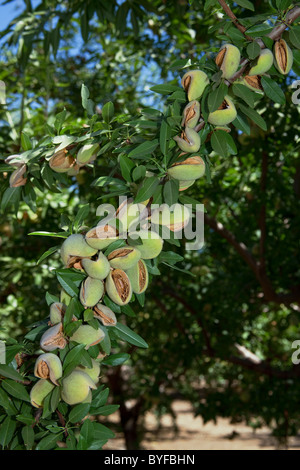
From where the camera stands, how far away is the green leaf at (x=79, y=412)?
3.13 feet

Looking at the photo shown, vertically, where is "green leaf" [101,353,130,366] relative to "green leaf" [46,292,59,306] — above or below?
below

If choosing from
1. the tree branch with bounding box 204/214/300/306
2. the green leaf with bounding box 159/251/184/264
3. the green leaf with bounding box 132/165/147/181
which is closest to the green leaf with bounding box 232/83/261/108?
the green leaf with bounding box 132/165/147/181

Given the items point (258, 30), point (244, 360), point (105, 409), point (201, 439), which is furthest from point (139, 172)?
point (201, 439)

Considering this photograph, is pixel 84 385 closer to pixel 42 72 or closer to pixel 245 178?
pixel 245 178

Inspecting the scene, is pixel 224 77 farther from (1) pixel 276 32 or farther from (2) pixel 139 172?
(2) pixel 139 172

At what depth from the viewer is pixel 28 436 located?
0.96 m

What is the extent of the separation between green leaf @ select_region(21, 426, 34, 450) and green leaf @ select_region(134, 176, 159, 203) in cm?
47

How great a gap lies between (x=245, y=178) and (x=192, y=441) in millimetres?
6769

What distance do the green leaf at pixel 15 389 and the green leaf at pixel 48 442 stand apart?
8 cm

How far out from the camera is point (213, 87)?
105cm

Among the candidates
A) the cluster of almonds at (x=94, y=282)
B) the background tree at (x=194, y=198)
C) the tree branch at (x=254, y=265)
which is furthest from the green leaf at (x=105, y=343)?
the tree branch at (x=254, y=265)

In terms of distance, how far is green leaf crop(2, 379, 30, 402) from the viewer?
39.0 inches

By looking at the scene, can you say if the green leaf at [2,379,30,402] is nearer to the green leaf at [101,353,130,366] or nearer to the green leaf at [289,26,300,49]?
the green leaf at [101,353,130,366]

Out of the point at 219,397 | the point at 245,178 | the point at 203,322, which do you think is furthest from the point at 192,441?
the point at 245,178
